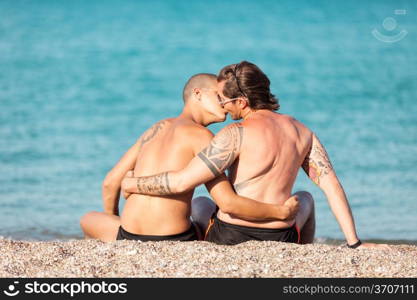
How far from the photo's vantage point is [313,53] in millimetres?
20984

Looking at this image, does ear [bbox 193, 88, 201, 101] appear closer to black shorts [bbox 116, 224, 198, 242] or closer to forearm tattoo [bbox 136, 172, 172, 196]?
forearm tattoo [bbox 136, 172, 172, 196]

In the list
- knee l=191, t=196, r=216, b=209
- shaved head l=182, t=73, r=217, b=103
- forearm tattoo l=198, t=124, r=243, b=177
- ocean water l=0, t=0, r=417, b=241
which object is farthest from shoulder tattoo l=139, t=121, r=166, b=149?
ocean water l=0, t=0, r=417, b=241

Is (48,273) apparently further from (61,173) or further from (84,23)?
(84,23)

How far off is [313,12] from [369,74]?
10702mm

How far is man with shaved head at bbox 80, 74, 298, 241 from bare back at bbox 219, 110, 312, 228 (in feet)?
0.30

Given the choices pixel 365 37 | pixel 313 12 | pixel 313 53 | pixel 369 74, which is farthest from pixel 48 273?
pixel 313 12

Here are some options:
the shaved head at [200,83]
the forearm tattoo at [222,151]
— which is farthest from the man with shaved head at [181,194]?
the forearm tattoo at [222,151]

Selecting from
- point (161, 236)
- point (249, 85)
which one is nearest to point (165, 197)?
point (161, 236)

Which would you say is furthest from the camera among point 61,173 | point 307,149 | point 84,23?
point 84,23

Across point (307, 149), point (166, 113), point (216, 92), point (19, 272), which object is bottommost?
point (166, 113)

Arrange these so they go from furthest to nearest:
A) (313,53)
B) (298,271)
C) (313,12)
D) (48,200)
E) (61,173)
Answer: (313,12), (313,53), (61,173), (48,200), (298,271)

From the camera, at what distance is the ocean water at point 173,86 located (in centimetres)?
812

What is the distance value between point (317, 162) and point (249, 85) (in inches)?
28.9

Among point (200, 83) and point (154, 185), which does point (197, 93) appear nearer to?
point (200, 83)
